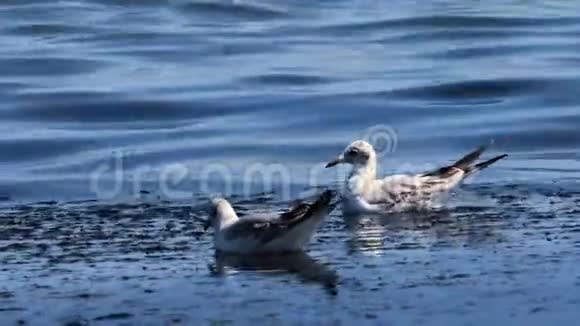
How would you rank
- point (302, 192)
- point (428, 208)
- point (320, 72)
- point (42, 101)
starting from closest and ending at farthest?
point (428, 208) < point (302, 192) < point (42, 101) < point (320, 72)

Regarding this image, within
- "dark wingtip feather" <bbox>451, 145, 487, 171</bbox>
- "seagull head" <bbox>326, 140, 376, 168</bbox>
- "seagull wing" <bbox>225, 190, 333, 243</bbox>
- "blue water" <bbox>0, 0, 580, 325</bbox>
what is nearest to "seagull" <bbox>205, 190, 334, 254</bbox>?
"seagull wing" <bbox>225, 190, 333, 243</bbox>

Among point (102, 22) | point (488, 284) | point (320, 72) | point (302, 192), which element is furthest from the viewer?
point (102, 22)

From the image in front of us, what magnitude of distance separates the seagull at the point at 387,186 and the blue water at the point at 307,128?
205 millimetres

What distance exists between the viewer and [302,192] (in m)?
13.6

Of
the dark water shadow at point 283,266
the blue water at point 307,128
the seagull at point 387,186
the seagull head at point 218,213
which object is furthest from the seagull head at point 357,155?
the dark water shadow at point 283,266

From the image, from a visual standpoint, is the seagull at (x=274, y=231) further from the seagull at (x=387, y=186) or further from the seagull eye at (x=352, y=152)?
the seagull eye at (x=352, y=152)

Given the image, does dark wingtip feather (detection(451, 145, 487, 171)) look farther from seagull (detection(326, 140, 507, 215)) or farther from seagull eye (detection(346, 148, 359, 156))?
seagull eye (detection(346, 148, 359, 156))

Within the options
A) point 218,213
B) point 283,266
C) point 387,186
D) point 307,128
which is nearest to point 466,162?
A: point 387,186

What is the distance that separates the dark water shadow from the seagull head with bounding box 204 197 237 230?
410 millimetres

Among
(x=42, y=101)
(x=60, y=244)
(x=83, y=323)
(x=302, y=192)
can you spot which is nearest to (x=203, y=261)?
(x=60, y=244)

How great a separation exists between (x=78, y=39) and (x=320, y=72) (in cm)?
470

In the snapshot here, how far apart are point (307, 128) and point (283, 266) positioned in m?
6.22

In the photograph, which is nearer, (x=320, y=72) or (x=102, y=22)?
(x=320, y=72)

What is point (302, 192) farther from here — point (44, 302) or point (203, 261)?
point (44, 302)
